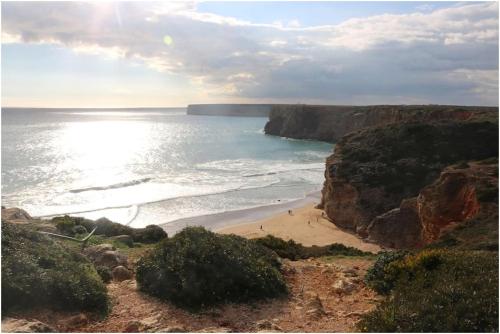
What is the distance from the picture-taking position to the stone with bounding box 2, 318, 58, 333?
6.62 metres

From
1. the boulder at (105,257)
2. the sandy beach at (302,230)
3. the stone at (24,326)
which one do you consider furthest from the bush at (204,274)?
the sandy beach at (302,230)

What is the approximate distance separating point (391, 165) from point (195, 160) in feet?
121

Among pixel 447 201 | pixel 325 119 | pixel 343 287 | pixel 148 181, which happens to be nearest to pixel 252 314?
pixel 343 287

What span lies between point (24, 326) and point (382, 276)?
24.6 feet

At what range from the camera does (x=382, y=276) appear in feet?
33.1

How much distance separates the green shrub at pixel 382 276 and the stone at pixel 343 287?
16.6 inches

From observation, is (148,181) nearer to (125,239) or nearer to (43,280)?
(125,239)

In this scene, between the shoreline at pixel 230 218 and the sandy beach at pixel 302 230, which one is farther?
the shoreline at pixel 230 218

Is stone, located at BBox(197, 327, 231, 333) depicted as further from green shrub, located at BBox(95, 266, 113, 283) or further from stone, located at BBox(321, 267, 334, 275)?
stone, located at BBox(321, 267, 334, 275)

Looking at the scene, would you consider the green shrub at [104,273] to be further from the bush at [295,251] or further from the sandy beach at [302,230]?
the sandy beach at [302,230]

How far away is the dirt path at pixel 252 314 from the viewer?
7797 millimetres

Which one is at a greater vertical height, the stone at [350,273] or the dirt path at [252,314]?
the dirt path at [252,314]

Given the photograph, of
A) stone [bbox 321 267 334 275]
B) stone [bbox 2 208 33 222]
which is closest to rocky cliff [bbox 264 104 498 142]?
stone [bbox 321 267 334 275]

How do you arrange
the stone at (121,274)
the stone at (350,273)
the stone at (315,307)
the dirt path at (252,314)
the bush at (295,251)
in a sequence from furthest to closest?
1. the bush at (295,251)
2. the stone at (350,273)
3. the stone at (121,274)
4. the stone at (315,307)
5. the dirt path at (252,314)
